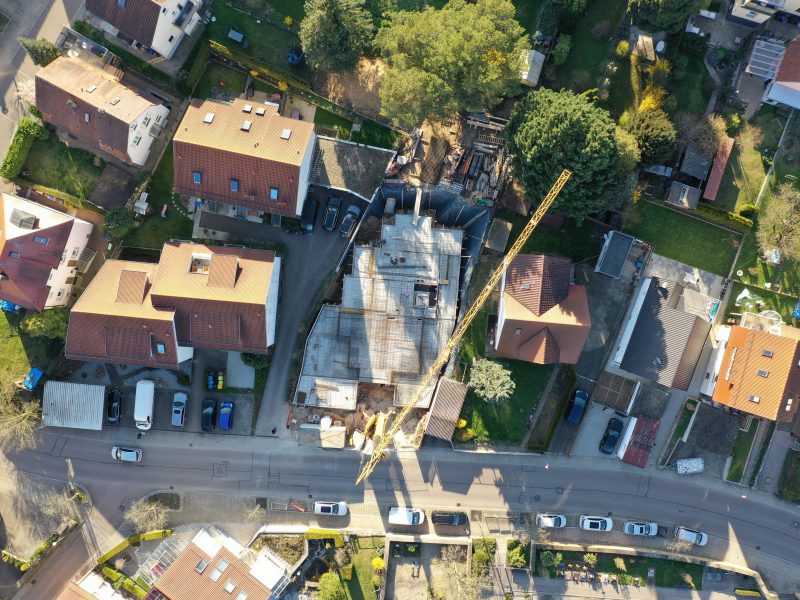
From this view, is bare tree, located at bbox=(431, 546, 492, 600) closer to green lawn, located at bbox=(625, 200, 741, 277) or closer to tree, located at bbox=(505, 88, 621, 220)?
tree, located at bbox=(505, 88, 621, 220)

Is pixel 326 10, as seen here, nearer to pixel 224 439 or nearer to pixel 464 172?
pixel 464 172

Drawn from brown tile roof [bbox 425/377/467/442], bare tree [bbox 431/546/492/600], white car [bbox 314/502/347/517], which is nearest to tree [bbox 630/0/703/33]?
brown tile roof [bbox 425/377/467/442]

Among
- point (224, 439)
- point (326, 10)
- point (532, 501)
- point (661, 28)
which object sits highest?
point (661, 28)

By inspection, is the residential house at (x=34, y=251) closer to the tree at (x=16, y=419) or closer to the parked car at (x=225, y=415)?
the tree at (x=16, y=419)

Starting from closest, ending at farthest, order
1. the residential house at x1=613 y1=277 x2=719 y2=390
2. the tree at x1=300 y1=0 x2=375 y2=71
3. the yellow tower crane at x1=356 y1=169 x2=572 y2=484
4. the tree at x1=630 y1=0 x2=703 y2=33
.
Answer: the tree at x1=630 y1=0 x2=703 y2=33
the tree at x1=300 y1=0 x2=375 y2=71
the residential house at x1=613 y1=277 x2=719 y2=390
the yellow tower crane at x1=356 y1=169 x2=572 y2=484

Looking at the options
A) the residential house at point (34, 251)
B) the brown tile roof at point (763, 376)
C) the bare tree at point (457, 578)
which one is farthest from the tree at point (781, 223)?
the residential house at point (34, 251)

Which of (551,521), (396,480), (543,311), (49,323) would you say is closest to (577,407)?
(543,311)

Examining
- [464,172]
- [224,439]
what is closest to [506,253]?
[464,172]
